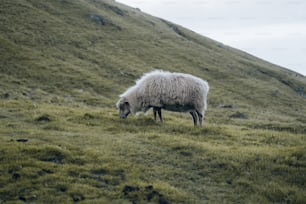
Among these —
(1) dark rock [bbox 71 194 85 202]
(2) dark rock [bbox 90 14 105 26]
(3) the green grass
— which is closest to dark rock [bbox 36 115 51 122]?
(3) the green grass

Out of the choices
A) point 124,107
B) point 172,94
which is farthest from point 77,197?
point 124,107

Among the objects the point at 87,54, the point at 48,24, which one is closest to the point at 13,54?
the point at 87,54

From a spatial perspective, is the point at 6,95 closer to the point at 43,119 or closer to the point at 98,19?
the point at 43,119

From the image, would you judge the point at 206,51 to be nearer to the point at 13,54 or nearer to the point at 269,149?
the point at 13,54

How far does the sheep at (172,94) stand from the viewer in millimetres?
22250

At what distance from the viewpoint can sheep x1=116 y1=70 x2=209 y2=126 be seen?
73.0 ft

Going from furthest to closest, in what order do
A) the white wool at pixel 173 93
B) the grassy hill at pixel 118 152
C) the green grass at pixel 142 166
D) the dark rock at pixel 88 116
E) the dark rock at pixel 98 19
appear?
Answer: the dark rock at pixel 98 19 → the dark rock at pixel 88 116 → the white wool at pixel 173 93 → the grassy hill at pixel 118 152 → the green grass at pixel 142 166

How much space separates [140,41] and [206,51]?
59.8 ft

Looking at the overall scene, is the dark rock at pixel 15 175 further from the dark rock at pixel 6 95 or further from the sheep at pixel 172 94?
the dark rock at pixel 6 95

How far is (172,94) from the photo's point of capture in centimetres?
2228

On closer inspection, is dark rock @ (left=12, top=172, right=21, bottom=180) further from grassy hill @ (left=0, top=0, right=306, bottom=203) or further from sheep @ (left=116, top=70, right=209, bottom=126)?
sheep @ (left=116, top=70, right=209, bottom=126)

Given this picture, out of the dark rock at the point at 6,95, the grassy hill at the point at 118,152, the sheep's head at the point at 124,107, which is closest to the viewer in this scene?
the grassy hill at the point at 118,152

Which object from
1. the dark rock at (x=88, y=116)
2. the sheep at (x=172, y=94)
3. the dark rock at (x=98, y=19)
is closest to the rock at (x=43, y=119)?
the dark rock at (x=88, y=116)

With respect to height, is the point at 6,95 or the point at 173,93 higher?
the point at 173,93
